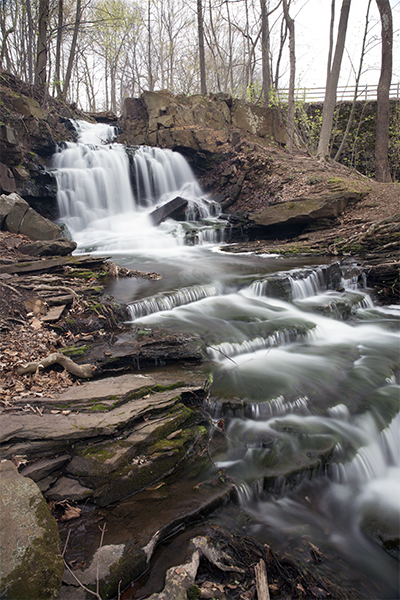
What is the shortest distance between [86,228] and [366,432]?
42.7 feet

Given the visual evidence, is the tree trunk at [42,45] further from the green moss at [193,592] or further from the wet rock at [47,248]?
the green moss at [193,592]

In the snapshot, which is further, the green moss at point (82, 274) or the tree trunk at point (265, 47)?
the tree trunk at point (265, 47)

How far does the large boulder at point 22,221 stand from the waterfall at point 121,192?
2.86 metres

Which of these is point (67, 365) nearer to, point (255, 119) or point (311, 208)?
point (311, 208)

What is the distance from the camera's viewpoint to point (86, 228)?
14.2 m

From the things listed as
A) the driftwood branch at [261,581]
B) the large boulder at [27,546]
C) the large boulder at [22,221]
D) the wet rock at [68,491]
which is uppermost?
the large boulder at [22,221]

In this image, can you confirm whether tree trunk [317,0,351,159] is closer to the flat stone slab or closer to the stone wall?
the stone wall

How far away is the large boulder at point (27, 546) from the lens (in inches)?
71.5

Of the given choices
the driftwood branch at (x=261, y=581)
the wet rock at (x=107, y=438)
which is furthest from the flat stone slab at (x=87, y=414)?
the driftwood branch at (x=261, y=581)

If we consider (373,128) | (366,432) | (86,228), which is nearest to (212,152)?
(86,228)

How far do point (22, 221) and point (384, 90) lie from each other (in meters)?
16.1

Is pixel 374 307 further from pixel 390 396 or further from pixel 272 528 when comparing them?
pixel 272 528

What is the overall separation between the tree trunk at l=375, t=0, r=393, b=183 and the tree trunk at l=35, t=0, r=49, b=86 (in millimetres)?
14771

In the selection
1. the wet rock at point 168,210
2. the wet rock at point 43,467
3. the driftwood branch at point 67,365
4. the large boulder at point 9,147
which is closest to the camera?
the wet rock at point 43,467
